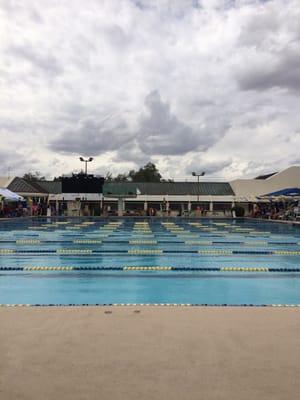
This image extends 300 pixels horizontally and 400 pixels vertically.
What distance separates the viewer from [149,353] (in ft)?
10.3

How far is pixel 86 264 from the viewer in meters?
9.80

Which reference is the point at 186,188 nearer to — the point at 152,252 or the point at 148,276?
the point at 152,252

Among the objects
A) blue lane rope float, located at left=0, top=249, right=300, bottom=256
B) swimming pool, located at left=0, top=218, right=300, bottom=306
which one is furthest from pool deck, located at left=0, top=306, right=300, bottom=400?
blue lane rope float, located at left=0, top=249, right=300, bottom=256

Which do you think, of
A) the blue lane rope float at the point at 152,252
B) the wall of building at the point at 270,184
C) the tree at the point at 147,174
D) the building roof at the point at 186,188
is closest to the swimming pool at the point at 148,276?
the blue lane rope float at the point at 152,252

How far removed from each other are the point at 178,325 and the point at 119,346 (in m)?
0.73

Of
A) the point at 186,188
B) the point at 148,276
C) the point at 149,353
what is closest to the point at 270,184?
the point at 186,188

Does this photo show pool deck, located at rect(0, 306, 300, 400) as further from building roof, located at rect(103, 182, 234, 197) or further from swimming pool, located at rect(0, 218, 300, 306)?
building roof, located at rect(103, 182, 234, 197)

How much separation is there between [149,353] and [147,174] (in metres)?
68.1

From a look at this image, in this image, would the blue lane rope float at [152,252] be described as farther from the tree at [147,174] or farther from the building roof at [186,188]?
the tree at [147,174]

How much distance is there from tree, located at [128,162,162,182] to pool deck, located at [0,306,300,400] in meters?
66.1

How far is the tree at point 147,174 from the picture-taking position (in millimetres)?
70438

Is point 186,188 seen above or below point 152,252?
above

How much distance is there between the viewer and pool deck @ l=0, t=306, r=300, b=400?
2553 mm

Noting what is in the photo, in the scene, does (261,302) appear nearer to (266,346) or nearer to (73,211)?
(266,346)
